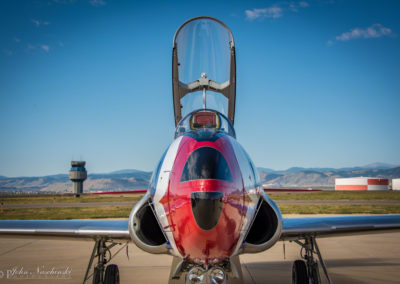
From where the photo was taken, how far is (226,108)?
7195 millimetres

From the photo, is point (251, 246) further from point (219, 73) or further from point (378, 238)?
point (378, 238)

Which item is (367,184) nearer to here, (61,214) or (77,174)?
(77,174)

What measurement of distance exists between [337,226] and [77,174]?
3404 inches

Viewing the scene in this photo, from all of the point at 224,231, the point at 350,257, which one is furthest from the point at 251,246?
the point at 350,257

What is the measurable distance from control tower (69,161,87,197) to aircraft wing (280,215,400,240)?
86.1 meters

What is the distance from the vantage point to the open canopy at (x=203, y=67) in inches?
276

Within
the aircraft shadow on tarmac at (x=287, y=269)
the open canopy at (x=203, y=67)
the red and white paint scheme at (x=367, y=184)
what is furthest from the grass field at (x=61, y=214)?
the red and white paint scheme at (x=367, y=184)

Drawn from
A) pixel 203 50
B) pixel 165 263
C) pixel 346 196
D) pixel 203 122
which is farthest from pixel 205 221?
pixel 346 196

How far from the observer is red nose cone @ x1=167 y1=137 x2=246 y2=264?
3.14 meters

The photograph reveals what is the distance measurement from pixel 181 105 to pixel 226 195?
4.29 m

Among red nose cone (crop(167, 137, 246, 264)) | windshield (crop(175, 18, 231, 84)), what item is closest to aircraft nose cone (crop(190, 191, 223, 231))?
red nose cone (crop(167, 137, 246, 264))

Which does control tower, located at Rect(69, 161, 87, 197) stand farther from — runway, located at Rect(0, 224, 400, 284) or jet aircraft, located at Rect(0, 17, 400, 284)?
jet aircraft, located at Rect(0, 17, 400, 284)

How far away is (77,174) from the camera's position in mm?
84875

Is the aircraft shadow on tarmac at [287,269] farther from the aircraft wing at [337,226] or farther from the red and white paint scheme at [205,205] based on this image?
the red and white paint scheme at [205,205]
